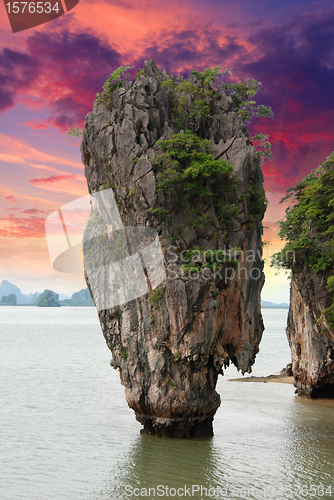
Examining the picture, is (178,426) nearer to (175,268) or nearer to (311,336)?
(175,268)

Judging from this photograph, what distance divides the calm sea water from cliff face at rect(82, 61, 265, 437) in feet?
6.41

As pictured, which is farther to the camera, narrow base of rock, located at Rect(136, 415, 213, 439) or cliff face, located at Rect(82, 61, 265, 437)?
narrow base of rock, located at Rect(136, 415, 213, 439)

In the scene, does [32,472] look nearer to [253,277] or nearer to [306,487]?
[306,487]

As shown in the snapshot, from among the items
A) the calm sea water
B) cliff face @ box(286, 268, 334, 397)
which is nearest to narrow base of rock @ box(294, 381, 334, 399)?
cliff face @ box(286, 268, 334, 397)

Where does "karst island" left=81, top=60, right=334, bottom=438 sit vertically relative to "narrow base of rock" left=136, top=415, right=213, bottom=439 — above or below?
above

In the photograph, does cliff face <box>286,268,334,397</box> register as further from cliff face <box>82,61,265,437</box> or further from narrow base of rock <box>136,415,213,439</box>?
narrow base of rock <box>136,415,213,439</box>

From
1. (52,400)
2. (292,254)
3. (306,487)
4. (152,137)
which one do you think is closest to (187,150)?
(152,137)

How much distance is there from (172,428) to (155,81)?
16.4 m

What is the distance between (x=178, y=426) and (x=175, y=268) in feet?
22.6

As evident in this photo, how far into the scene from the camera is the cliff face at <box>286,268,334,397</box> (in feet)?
81.9

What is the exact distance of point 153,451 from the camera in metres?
17.4

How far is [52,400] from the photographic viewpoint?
28.6 meters

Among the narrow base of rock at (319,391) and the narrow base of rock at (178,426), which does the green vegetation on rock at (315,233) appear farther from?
the narrow base of rock at (178,426)

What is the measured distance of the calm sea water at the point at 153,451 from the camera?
47.5 feet
